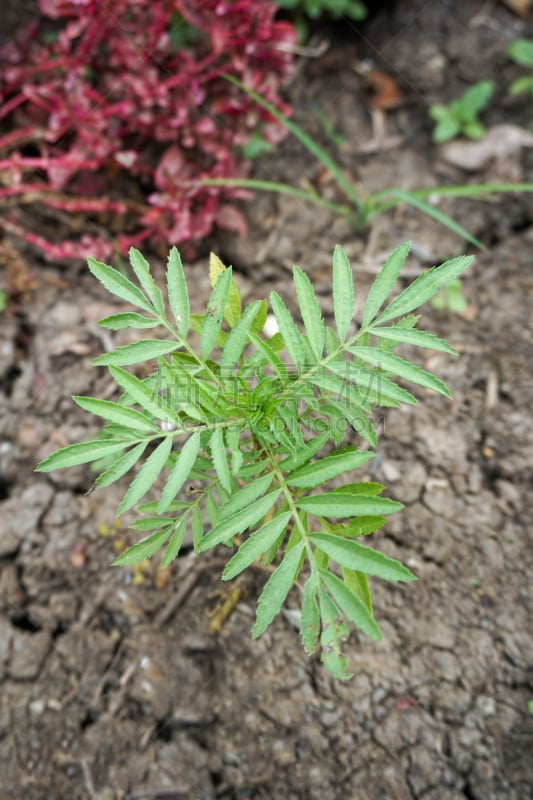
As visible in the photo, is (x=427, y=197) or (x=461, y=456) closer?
(x=461, y=456)

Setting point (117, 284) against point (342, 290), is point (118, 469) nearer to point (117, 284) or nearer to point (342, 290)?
point (117, 284)

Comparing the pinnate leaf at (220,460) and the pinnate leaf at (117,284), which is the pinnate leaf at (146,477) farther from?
the pinnate leaf at (117,284)

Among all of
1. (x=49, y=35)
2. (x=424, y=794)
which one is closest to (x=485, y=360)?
(x=424, y=794)

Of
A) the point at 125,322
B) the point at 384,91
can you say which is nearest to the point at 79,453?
the point at 125,322

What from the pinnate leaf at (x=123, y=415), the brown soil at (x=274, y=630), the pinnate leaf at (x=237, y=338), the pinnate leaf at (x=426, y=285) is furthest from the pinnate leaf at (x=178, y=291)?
the brown soil at (x=274, y=630)

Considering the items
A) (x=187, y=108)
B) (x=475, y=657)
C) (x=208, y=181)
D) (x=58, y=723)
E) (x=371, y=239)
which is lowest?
(x=58, y=723)

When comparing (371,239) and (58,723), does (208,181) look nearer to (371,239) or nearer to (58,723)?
(371,239)

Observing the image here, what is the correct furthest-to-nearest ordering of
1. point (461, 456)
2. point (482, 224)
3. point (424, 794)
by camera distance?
point (482, 224)
point (461, 456)
point (424, 794)
